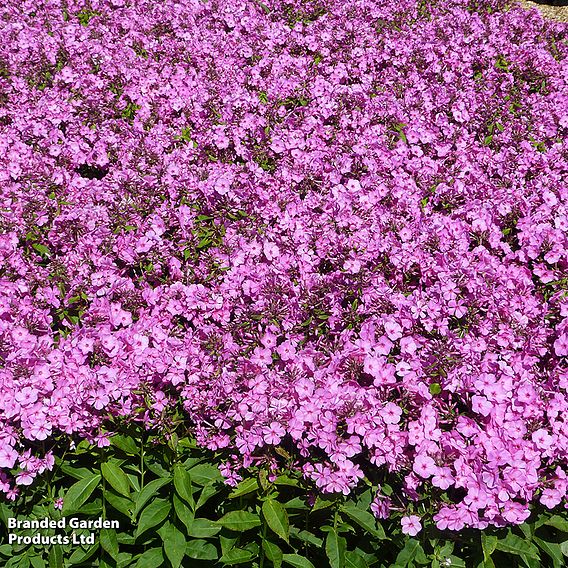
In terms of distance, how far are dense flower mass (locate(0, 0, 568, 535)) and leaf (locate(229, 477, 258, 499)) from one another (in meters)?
0.08

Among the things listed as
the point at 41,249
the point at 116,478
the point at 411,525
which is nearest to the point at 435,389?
the point at 411,525

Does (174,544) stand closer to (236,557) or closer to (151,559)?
(151,559)

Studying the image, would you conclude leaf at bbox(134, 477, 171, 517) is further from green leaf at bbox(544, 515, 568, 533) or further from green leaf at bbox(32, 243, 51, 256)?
green leaf at bbox(544, 515, 568, 533)

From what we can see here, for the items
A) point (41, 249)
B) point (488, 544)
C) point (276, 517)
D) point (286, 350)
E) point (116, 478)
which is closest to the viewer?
point (488, 544)

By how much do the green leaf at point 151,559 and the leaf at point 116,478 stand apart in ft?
1.15

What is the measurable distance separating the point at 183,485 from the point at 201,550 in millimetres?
373

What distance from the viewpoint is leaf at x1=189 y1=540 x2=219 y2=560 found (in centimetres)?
304

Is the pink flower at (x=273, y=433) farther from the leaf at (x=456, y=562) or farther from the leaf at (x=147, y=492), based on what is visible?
the leaf at (x=456, y=562)

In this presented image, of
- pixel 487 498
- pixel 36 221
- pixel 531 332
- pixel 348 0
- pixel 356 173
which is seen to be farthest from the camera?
pixel 348 0

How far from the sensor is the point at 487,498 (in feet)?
8.72

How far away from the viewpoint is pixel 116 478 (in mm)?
3064

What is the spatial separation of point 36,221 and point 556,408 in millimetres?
3363

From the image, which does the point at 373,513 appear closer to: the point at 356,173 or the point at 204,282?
the point at 204,282

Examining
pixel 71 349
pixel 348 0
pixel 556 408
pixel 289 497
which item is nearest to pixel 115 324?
pixel 71 349
